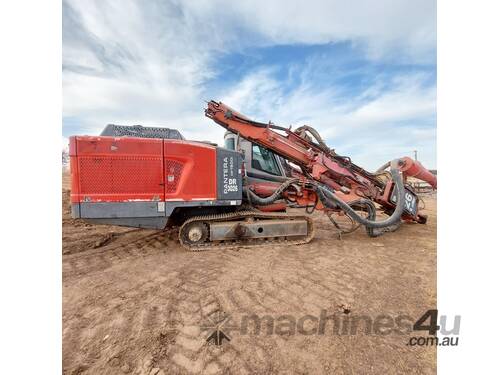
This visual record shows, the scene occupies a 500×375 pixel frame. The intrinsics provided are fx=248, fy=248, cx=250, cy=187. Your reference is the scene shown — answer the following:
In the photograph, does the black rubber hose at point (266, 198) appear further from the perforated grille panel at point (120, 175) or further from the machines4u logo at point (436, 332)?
the machines4u logo at point (436, 332)

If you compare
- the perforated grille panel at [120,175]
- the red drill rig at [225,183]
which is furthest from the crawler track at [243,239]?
the perforated grille panel at [120,175]

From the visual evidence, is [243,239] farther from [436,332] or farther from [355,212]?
[436,332]

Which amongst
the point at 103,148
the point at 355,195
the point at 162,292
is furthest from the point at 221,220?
the point at 355,195

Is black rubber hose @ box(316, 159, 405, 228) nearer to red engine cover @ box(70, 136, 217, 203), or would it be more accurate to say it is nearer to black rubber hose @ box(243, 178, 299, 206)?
black rubber hose @ box(243, 178, 299, 206)

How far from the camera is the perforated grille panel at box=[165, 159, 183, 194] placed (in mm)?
4465

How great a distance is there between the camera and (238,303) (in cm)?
275

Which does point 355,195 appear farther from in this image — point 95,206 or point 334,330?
point 95,206

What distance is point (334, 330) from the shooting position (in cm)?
230

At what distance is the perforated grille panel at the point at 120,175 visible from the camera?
13.7 feet

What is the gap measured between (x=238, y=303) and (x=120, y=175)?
9.88 ft

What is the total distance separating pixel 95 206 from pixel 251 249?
2.85 m

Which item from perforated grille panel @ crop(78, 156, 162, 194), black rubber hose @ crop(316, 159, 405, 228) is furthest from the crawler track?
perforated grille panel @ crop(78, 156, 162, 194)

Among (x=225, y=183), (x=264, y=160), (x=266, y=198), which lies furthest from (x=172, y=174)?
(x=264, y=160)

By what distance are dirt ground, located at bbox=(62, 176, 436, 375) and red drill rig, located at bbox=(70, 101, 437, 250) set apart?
1.80 feet
